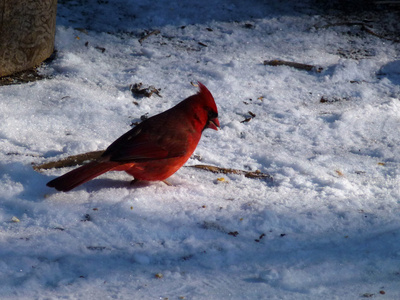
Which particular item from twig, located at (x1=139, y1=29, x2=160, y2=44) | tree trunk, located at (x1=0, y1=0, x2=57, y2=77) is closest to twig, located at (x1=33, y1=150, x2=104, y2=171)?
tree trunk, located at (x1=0, y1=0, x2=57, y2=77)

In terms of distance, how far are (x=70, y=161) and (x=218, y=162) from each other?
95 cm

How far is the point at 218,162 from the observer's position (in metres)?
3.65

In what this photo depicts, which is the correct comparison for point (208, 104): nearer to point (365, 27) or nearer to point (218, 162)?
point (218, 162)

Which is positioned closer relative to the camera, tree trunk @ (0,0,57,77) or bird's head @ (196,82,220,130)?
bird's head @ (196,82,220,130)

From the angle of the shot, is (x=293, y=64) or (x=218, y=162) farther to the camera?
(x=293, y=64)

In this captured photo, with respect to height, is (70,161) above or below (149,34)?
below

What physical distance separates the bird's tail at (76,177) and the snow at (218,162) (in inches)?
4.4

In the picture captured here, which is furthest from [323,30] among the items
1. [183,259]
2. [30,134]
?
[183,259]

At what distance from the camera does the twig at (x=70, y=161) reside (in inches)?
130

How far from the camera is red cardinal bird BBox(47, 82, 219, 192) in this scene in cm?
297

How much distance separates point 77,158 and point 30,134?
52 cm

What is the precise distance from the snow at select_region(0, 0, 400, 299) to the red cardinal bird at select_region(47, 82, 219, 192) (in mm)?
136

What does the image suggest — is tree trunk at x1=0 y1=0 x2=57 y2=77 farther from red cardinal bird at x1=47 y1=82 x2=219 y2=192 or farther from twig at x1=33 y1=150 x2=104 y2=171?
red cardinal bird at x1=47 y1=82 x2=219 y2=192

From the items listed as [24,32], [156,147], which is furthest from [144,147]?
[24,32]
